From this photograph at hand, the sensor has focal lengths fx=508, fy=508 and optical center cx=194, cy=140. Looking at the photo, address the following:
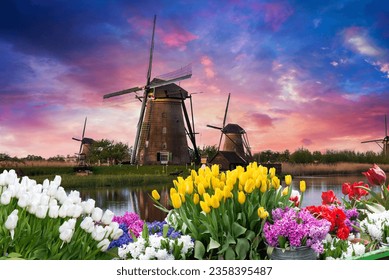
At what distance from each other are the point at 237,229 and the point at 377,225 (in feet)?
3.58

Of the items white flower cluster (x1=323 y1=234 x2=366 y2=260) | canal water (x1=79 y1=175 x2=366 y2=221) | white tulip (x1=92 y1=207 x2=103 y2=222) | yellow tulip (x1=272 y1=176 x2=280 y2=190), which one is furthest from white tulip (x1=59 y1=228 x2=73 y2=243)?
canal water (x1=79 y1=175 x2=366 y2=221)

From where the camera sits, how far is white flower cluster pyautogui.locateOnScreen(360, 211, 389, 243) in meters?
3.56

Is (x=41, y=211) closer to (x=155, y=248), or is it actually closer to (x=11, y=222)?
(x=11, y=222)

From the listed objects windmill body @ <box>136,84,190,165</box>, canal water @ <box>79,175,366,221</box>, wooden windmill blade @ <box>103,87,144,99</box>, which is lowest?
canal water @ <box>79,175,366,221</box>

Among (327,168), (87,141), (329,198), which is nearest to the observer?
(329,198)

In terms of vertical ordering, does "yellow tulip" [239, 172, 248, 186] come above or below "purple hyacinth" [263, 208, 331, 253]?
above

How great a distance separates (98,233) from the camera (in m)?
3.22

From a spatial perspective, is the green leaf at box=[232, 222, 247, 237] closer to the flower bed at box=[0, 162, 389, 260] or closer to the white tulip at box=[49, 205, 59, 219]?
the flower bed at box=[0, 162, 389, 260]

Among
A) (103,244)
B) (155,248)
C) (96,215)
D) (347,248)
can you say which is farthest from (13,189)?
(347,248)

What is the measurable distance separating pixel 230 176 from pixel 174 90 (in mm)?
26444

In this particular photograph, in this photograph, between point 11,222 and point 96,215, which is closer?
point 11,222

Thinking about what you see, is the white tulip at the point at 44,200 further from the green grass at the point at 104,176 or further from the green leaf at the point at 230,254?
the green grass at the point at 104,176
